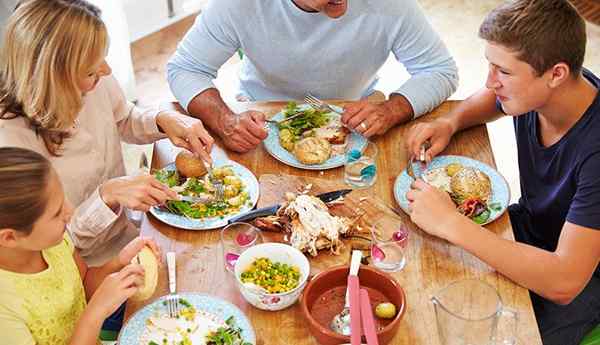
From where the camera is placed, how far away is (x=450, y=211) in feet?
5.46

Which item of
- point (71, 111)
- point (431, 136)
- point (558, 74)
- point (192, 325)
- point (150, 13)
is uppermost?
point (558, 74)

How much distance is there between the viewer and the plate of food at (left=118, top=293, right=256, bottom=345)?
145 cm

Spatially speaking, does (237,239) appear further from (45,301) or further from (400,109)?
(400,109)

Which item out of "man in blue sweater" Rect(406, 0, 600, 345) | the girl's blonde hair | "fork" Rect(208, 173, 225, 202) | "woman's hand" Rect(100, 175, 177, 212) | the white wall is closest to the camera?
the girl's blonde hair

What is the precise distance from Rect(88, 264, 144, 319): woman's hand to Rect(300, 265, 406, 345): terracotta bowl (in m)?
0.37

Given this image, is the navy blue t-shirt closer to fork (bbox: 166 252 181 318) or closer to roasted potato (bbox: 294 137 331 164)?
roasted potato (bbox: 294 137 331 164)

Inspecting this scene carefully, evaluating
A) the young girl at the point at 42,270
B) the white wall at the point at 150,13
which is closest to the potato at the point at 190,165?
the young girl at the point at 42,270

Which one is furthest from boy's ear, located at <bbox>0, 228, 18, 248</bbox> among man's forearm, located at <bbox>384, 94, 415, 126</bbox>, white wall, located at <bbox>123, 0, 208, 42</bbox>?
white wall, located at <bbox>123, 0, 208, 42</bbox>

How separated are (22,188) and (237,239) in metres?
0.51

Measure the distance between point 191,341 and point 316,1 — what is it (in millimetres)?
1095

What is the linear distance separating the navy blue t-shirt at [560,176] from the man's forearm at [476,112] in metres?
0.03

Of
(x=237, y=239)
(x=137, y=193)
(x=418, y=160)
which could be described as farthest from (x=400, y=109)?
(x=137, y=193)

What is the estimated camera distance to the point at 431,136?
77.8 inches

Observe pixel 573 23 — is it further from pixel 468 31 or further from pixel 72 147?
pixel 468 31
